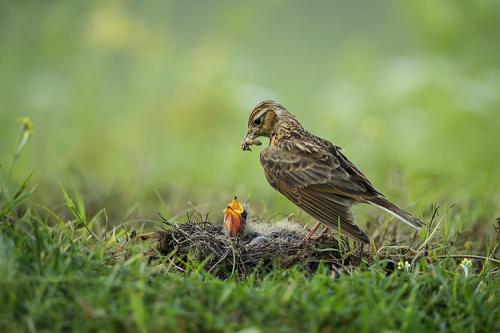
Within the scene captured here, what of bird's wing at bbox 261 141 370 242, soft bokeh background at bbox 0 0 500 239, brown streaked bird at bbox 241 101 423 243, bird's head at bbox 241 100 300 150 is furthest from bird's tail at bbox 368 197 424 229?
soft bokeh background at bbox 0 0 500 239

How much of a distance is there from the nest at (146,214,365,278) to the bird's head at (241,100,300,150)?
144 centimetres

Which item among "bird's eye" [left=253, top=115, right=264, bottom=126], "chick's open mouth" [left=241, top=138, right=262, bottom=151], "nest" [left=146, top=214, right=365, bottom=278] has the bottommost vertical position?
"nest" [left=146, top=214, right=365, bottom=278]

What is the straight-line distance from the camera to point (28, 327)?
373cm

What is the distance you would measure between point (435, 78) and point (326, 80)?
3.29 meters

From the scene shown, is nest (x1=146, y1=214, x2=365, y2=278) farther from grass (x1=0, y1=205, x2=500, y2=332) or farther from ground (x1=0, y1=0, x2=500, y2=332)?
grass (x1=0, y1=205, x2=500, y2=332)

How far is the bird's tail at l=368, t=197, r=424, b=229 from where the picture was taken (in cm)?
→ 548

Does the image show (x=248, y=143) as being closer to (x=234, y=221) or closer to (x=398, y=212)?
(x=234, y=221)

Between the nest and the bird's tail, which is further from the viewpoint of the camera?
the bird's tail

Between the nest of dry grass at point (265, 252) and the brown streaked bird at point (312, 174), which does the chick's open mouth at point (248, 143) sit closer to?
the brown streaked bird at point (312, 174)

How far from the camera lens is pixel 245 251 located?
205 inches

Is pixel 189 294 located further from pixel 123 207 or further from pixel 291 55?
pixel 291 55

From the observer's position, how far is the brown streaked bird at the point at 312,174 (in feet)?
18.6

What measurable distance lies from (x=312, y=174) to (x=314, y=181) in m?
0.09

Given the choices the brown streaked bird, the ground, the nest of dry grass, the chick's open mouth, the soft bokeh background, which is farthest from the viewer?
the soft bokeh background
